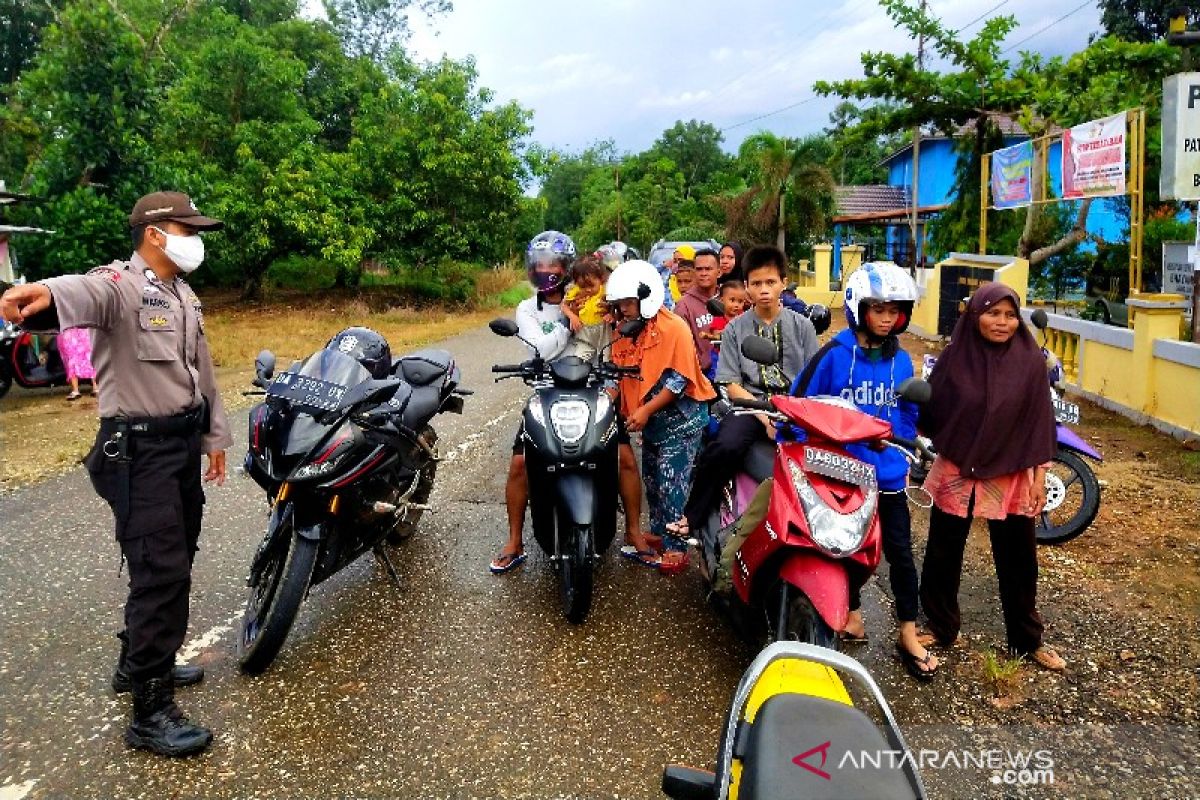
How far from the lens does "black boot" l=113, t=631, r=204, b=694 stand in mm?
3342

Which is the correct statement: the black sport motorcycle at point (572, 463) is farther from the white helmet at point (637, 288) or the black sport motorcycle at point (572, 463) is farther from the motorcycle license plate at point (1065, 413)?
the motorcycle license plate at point (1065, 413)

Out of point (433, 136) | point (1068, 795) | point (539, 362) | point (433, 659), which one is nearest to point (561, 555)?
point (433, 659)

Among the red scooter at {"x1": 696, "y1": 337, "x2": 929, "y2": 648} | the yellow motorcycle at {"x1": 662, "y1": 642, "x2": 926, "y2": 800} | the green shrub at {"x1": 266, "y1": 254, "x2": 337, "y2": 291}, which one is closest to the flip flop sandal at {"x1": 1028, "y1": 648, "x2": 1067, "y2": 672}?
the red scooter at {"x1": 696, "y1": 337, "x2": 929, "y2": 648}

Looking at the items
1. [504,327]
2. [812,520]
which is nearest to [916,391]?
[812,520]

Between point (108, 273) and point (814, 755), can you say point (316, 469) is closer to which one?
point (108, 273)

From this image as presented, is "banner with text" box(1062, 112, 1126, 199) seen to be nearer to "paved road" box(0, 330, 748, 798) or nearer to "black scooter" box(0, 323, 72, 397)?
"paved road" box(0, 330, 748, 798)

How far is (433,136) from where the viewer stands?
65.8ft

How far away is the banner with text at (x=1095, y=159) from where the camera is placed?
9281mm

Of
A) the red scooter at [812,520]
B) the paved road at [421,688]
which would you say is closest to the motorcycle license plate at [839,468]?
the red scooter at [812,520]

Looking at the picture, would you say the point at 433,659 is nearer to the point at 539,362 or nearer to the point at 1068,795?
the point at 539,362

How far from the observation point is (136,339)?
305cm

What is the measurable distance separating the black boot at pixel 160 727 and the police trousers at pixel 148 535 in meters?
0.05

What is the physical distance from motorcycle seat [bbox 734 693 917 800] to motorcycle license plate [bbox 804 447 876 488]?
1.29 meters

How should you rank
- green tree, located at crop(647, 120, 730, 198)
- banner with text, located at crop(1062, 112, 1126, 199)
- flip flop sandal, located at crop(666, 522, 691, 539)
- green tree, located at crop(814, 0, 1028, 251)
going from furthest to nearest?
green tree, located at crop(647, 120, 730, 198) < green tree, located at crop(814, 0, 1028, 251) < banner with text, located at crop(1062, 112, 1126, 199) < flip flop sandal, located at crop(666, 522, 691, 539)
